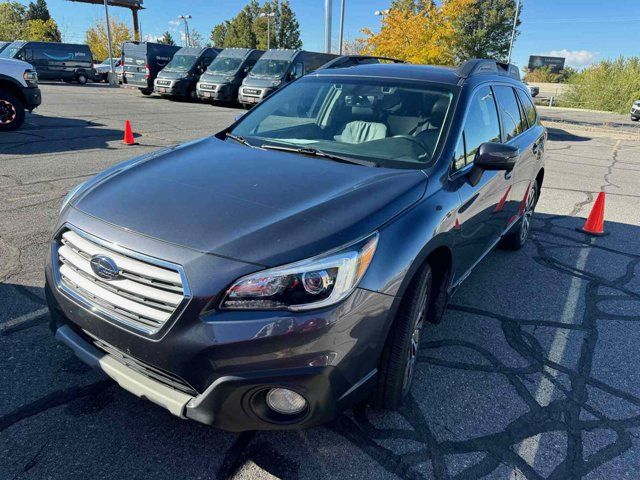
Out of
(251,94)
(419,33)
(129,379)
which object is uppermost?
(419,33)

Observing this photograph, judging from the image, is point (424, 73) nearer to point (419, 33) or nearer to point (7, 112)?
point (7, 112)

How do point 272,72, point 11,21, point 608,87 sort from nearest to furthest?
point 272,72 → point 608,87 → point 11,21

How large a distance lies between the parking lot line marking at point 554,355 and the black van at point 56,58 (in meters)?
32.7

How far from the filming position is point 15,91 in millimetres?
9953

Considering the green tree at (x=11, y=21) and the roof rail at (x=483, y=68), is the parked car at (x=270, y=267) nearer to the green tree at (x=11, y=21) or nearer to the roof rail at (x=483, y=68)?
the roof rail at (x=483, y=68)

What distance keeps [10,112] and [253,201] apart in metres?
10.2

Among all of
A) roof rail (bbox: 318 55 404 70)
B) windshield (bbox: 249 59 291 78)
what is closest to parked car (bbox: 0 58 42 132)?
roof rail (bbox: 318 55 404 70)

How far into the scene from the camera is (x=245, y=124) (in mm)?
3742

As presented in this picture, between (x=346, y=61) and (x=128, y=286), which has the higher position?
(x=346, y=61)

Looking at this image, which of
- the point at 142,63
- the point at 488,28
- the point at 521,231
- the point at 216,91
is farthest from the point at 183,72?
the point at 488,28

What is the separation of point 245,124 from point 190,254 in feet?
6.73

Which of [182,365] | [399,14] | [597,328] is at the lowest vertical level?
[597,328]

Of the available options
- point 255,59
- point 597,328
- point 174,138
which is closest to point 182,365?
point 597,328

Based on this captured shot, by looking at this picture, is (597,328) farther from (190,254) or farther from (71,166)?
(71,166)
